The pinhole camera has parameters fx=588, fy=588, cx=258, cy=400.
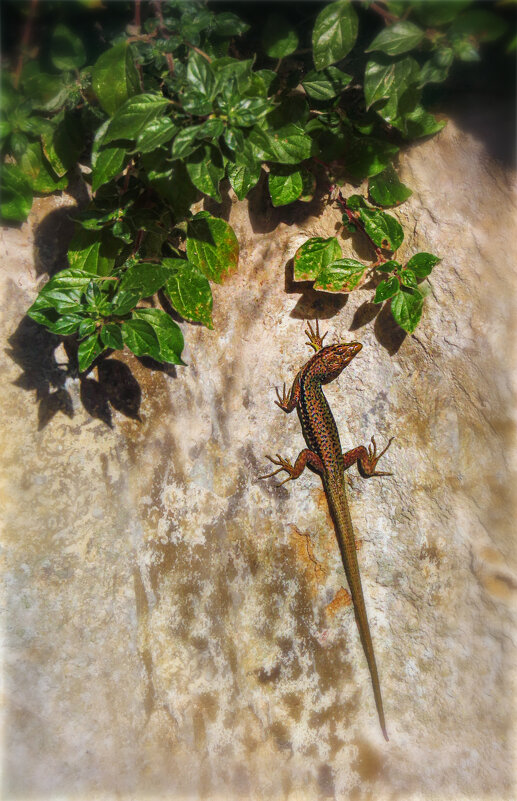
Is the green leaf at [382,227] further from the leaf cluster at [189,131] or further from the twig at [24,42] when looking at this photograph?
the twig at [24,42]

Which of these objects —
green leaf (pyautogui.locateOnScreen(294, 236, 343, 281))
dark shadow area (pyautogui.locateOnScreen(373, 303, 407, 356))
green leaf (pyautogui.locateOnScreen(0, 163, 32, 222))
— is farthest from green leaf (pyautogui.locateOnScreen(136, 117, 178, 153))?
dark shadow area (pyautogui.locateOnScreen(373, 303, 407, 356))

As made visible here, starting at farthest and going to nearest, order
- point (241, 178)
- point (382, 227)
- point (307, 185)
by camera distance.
Result: point (307, 185), point (382, 227), point (241, 178)

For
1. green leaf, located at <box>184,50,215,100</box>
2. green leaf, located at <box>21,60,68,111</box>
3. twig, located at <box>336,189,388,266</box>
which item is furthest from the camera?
twig, located at <box>336,189,388,266</box>

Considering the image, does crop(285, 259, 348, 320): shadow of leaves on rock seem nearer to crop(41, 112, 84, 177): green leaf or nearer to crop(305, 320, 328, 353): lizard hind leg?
crop(305, 320, 328, 353): lizard hind leg

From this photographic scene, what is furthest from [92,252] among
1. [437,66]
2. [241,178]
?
[437,66]

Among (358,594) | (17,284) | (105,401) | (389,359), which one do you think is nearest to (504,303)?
(389,359)

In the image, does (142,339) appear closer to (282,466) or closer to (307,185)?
(282,466)
